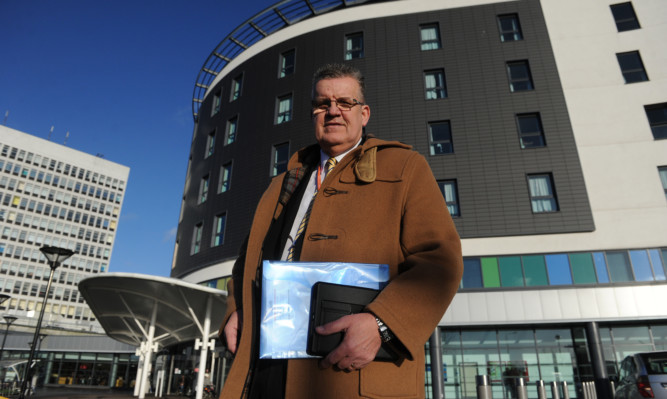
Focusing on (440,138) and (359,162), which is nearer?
(359,162)

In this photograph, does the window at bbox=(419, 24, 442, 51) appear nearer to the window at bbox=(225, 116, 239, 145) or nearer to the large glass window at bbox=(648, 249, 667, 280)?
the window at bbox=(225, 116, 239, 145)

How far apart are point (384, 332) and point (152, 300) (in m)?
21.7

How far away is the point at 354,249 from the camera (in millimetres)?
1697

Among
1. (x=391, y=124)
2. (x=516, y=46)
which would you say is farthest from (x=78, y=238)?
(x=516, y=46)

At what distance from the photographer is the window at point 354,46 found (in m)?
25.4

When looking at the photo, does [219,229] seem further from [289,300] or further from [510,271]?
[289,300]

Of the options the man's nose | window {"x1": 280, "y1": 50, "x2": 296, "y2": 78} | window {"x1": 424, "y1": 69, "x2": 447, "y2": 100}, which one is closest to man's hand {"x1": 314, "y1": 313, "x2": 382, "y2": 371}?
the man's nose

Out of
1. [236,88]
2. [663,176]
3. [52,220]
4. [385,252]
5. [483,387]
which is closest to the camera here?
[385,252]

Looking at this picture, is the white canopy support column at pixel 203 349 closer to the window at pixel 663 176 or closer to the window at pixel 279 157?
the window at pixel 279 157

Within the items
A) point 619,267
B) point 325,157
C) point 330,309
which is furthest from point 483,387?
point 619,267

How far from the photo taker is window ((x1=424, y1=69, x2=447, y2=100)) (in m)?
23.2

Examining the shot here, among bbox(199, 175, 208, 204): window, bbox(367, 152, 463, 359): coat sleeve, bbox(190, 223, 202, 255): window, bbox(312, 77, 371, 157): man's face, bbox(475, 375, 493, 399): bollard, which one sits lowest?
bbox(475, 375, 493, 399): bollard

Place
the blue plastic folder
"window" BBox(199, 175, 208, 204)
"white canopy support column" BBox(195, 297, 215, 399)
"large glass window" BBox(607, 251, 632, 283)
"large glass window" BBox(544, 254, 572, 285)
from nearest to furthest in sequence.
→ 1. the blue plastic folder
2. "white canopy support column" BBox(195, 297, 215, 399)
3. "large glass window" BBox(607, 251, 632, 283)
4. "large glass window" BBox(544, 254, 572, 285)
5. "window" BBox(199, 175, 208, 204)

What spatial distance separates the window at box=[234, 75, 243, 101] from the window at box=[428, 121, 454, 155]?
554 inches
